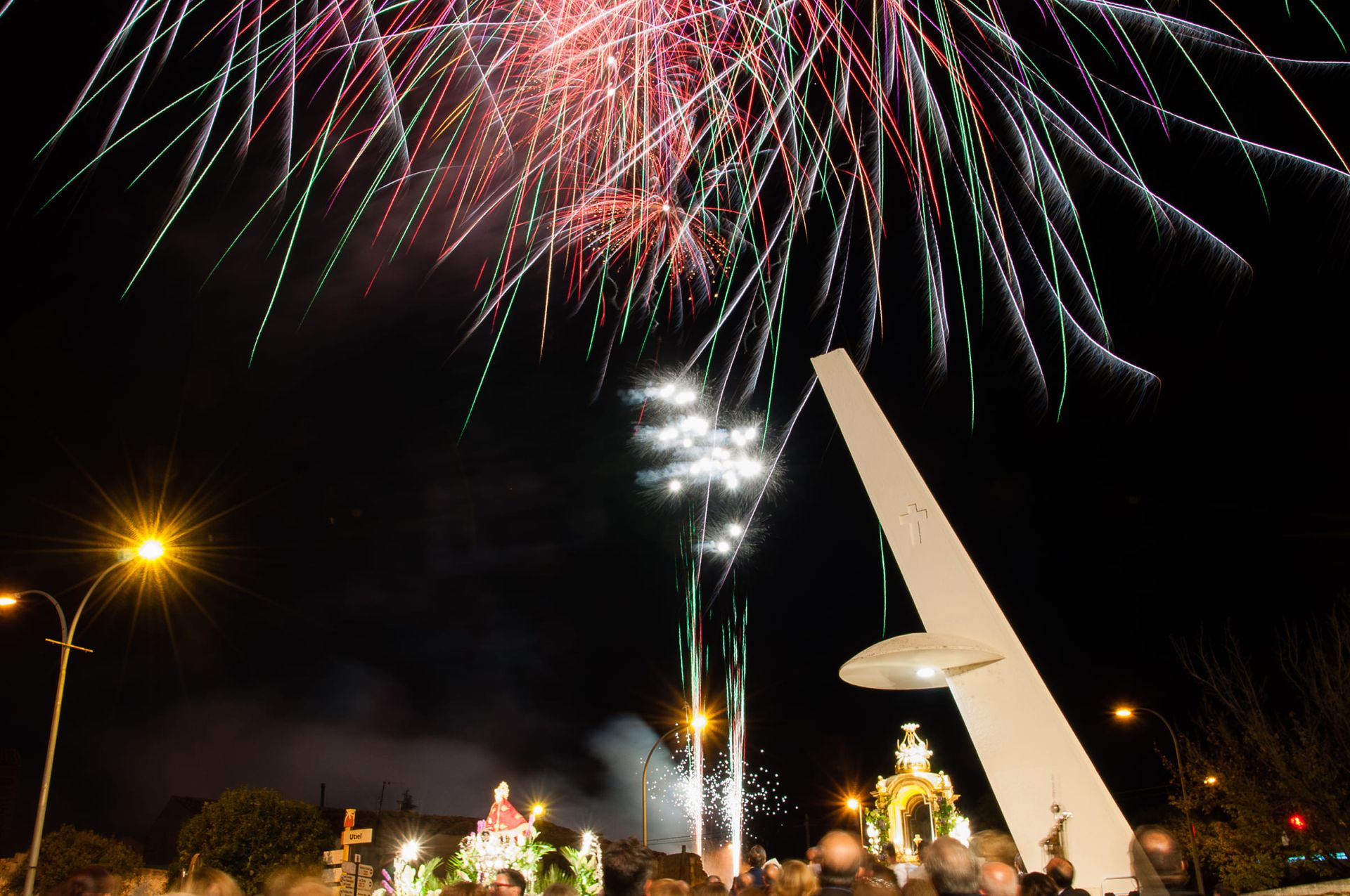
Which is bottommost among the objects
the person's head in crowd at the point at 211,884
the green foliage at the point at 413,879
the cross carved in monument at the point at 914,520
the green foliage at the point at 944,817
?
the green foliage at the point at 413,879

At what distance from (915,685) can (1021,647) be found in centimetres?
166

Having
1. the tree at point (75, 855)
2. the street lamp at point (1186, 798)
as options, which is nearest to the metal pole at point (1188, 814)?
the street lamp at point (1186, 798)

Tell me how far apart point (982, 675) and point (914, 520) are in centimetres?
217

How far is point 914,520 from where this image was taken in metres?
12.1

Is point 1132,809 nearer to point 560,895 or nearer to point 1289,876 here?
point 1289,876

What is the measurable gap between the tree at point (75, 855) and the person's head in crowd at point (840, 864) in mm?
50452

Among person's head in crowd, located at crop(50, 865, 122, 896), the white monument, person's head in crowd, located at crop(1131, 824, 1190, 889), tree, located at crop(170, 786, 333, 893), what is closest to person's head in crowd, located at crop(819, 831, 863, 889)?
person's head in crowd, located at crop(1131, 824, 1190, 889)

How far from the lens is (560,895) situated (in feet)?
14.1

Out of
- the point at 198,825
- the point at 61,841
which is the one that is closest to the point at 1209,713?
the point at 198,825

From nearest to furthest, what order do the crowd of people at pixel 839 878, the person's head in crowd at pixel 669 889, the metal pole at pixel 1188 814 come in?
1. the crowd of people at pixel 839 878
2. the person's head in crowd at pixel 669 889
3. the metal pole at pixel 1188 814

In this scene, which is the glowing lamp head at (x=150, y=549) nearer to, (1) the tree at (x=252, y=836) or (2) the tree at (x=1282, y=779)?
(2) the tree at (x=1282, y=779)

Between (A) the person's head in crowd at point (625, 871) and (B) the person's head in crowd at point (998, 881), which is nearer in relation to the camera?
(B) the person's head in crowd at point (998, 881)

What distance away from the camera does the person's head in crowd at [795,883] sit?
15.7 feet

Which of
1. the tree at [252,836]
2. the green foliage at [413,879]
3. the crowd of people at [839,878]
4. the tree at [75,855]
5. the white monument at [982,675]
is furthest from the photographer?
the tree at [75,855]
